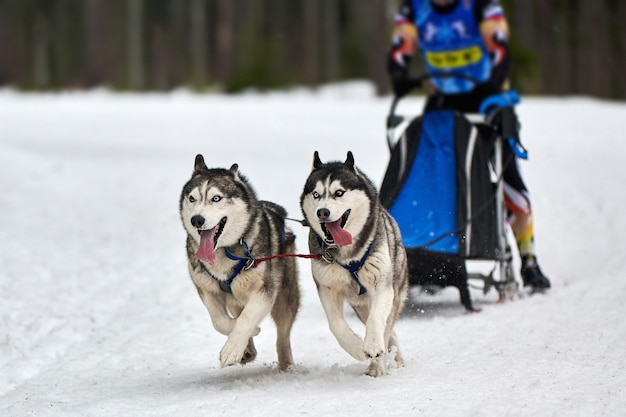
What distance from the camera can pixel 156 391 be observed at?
4.45 m

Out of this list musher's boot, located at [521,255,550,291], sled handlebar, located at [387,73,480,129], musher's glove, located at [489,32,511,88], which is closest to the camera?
sled handlebar, located at [387,73,480,129]

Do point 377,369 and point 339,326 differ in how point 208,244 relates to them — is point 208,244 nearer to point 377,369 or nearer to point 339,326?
point 339,326

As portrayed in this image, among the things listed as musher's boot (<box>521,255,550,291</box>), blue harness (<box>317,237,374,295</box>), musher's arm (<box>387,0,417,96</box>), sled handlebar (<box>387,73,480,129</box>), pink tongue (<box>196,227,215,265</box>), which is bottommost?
musher's boot (<box>521,255,550,291</box>)

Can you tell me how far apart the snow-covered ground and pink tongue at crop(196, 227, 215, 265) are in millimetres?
596

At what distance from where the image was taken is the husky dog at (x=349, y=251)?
445 centimetres

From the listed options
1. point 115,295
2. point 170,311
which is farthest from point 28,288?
point 170,311

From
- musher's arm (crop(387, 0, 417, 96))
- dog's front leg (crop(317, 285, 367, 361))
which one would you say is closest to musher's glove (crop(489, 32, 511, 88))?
musher's arm (crop(387, 0, 417, 96))

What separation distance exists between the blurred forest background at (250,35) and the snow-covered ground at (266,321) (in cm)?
1447

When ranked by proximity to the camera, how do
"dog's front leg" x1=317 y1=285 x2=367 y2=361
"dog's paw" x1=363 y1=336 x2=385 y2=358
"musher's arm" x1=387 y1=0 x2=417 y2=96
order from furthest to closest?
"musher's arm" x1=387 y1=0 x2=417 y2=96 → "dog's front leg" x1=317 y1=285 x2=367 y2=361 → "dog's paw" x1=363 y1=336 x2=385 y2=358

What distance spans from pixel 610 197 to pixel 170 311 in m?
5.47

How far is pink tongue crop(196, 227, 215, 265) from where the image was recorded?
14.5 ft

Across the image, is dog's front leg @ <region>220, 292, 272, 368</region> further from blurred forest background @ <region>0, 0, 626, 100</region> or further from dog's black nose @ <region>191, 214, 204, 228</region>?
blurred forest background @ <region>0, 0, 626, 100</region>

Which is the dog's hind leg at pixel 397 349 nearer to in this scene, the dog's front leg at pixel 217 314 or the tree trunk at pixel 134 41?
the dog's front leg at pixel 217 314

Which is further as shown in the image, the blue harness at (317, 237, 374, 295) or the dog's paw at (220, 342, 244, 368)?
the blue harness at (317, 237, 374, 295)
